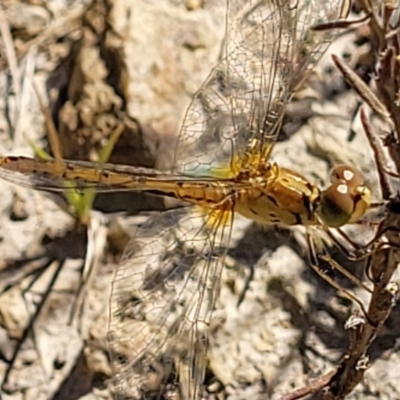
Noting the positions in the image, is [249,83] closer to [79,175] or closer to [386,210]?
[79,175]

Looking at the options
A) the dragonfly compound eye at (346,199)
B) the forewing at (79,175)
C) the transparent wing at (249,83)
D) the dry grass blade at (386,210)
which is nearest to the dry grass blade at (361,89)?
the dry grass blade at (386,210)

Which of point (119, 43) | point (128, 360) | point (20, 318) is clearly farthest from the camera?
point (119, 43)

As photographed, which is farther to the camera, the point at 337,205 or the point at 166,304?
the point at 166,304

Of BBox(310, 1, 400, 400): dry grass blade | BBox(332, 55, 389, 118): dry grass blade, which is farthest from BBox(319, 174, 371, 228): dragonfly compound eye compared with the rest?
BBox(332, 55, 389, 118): dry grass blade

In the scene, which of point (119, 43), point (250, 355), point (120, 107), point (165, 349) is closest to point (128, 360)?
point (165, 349)

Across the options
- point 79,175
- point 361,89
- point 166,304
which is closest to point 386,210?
point 361,89

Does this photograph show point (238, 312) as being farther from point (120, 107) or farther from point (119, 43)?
point (119, 43)

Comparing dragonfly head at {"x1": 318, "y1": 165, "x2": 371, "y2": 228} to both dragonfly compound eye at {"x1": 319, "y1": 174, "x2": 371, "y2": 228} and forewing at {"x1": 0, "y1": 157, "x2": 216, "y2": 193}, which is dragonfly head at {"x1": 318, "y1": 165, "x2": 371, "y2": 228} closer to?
dragonfly compound eye at {"x1": 319, "y1": 174, "x2": 371, "y2": 228}
